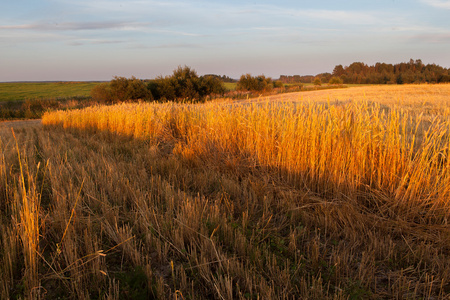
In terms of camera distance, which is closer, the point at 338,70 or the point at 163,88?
the point at 163,88

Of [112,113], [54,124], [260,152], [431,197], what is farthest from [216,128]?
[54,124]

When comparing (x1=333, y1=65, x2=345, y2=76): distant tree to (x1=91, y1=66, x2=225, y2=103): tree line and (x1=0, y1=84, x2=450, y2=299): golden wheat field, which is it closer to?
(x1=91, y1=66, x2=225, y2=103): tree line

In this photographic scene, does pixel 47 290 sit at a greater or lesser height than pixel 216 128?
lesser

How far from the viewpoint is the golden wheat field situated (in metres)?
1.83

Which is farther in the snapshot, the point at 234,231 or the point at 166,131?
the point at 166,131

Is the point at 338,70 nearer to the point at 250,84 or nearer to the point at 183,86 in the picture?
the point at 250,84

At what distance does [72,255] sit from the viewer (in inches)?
76.9

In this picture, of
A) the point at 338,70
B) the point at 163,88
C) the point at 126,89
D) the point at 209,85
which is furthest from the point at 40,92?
the point at 338,70

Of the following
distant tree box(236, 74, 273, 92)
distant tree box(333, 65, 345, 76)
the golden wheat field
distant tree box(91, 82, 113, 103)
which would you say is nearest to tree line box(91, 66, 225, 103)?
distant tree box(91, 82, 113, 103)

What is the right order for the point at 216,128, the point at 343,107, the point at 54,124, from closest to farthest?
the point at 343,107 < the point at 216,128 < the point at 54,124

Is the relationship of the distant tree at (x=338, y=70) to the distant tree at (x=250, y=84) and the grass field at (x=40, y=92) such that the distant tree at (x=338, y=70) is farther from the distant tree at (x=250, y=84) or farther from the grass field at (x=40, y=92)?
the grass field at (x=40, y=92)

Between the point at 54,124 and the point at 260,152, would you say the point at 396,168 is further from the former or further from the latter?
the point at 54,124

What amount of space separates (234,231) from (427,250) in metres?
1.46

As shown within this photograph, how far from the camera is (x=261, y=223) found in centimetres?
266
